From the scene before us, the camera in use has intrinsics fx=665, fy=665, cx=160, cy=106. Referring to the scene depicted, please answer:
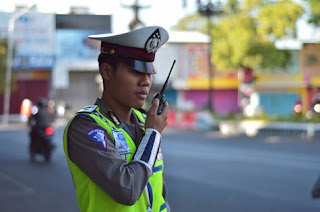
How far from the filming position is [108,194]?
2.27 m

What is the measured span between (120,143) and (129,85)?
0.71 ft

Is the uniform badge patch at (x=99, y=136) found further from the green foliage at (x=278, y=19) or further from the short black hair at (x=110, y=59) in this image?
the green foliage at (x=278, y=19)

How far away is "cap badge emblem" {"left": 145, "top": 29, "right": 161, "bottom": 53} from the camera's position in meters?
2.42

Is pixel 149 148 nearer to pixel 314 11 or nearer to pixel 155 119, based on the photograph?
pixel 155 119

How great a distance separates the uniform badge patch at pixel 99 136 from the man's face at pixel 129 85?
0.18 metres

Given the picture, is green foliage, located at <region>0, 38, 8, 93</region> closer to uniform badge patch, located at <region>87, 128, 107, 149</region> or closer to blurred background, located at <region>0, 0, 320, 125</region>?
blurred background, located at <region>0, 0, 320, 125</region>

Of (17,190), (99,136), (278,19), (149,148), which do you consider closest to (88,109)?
(99,136)

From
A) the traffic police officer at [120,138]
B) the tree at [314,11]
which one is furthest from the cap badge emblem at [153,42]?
the tree at [314,11]

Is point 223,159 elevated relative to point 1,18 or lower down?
lower down

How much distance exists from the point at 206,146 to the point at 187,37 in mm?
34495

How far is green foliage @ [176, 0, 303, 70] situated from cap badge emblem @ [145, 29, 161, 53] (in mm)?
33115

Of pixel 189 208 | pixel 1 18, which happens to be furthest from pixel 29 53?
pixel 189 208

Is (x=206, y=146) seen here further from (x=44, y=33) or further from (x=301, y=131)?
(x=44, y=33)

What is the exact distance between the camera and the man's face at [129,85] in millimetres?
2428
